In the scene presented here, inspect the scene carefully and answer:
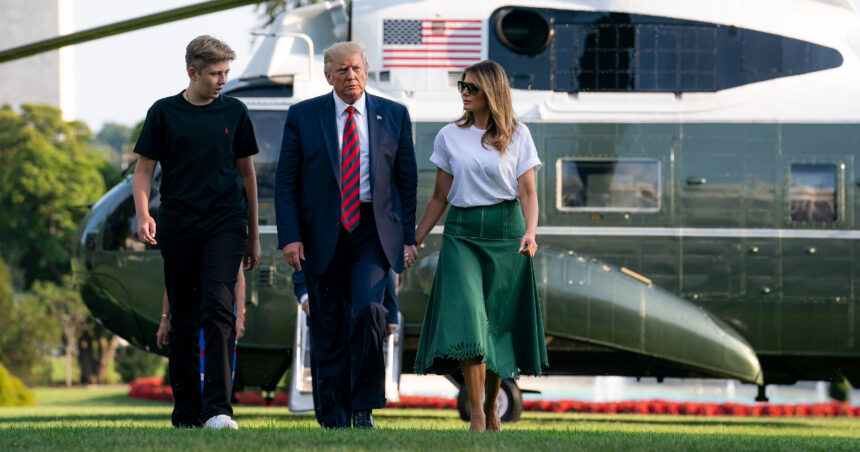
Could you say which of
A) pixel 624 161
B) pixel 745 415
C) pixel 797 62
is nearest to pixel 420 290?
pixel 624 161

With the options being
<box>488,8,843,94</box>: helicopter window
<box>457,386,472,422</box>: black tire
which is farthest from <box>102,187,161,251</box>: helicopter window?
<box>488,8,843,94</box>: helicopter window

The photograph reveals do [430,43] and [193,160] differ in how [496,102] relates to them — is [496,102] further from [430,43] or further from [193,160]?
[430,43]

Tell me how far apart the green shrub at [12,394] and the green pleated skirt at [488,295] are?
12661 mm

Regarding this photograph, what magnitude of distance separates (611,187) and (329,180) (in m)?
4.58

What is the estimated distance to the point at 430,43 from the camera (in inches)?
443

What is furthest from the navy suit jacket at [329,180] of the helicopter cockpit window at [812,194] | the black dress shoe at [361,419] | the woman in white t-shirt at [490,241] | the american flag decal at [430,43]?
the helicopter cockpit window at [812,194]

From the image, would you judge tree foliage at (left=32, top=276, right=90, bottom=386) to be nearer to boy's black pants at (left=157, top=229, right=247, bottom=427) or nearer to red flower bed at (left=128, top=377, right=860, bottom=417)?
red flower bed at (left=128, top=377, right=860, bottom=417)

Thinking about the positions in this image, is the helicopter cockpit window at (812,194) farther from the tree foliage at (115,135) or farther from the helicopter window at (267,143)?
the tree foliage at (115,135)

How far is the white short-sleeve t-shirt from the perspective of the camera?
6906 mm

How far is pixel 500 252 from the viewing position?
6891mm

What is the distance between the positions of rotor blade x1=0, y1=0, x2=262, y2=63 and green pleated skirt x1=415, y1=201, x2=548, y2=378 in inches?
116

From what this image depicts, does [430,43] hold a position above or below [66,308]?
above

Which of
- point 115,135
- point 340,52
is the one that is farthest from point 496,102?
point 115,135

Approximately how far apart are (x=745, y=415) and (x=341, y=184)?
10312 millimetres
